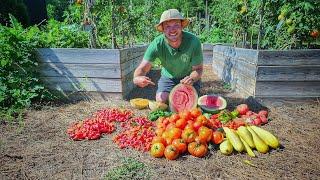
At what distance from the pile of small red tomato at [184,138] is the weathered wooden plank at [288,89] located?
5.70 ft

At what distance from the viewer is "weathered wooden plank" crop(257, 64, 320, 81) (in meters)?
5.18

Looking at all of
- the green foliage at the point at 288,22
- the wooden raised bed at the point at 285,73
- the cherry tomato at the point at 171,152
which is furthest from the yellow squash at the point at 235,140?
the green foliage at the point at 288,22

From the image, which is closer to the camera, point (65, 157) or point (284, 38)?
point (65, 157)

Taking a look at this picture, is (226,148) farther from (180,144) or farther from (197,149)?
(180,144)

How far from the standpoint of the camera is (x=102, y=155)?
12.1 ft

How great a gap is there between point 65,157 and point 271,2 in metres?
4.49

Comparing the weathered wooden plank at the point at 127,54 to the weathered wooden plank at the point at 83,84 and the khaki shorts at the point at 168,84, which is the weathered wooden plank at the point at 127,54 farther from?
the khaki shorts at the point at 168,84

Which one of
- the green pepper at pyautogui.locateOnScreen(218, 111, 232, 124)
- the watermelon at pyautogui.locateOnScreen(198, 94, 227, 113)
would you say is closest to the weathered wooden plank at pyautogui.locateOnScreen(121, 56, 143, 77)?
the watermelon at pyautogui.locateOnScreen(198, 94, 227, 113)

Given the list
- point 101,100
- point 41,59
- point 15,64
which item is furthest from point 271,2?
point 15,64

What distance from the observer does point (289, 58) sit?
515 centimetres

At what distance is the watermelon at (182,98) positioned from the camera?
481 centimetres

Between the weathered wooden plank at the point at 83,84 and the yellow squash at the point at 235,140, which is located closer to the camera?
the yellow squash at the point at 235,140

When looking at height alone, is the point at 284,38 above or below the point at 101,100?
above

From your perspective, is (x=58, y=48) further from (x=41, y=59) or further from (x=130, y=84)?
(x=130, y=84)
